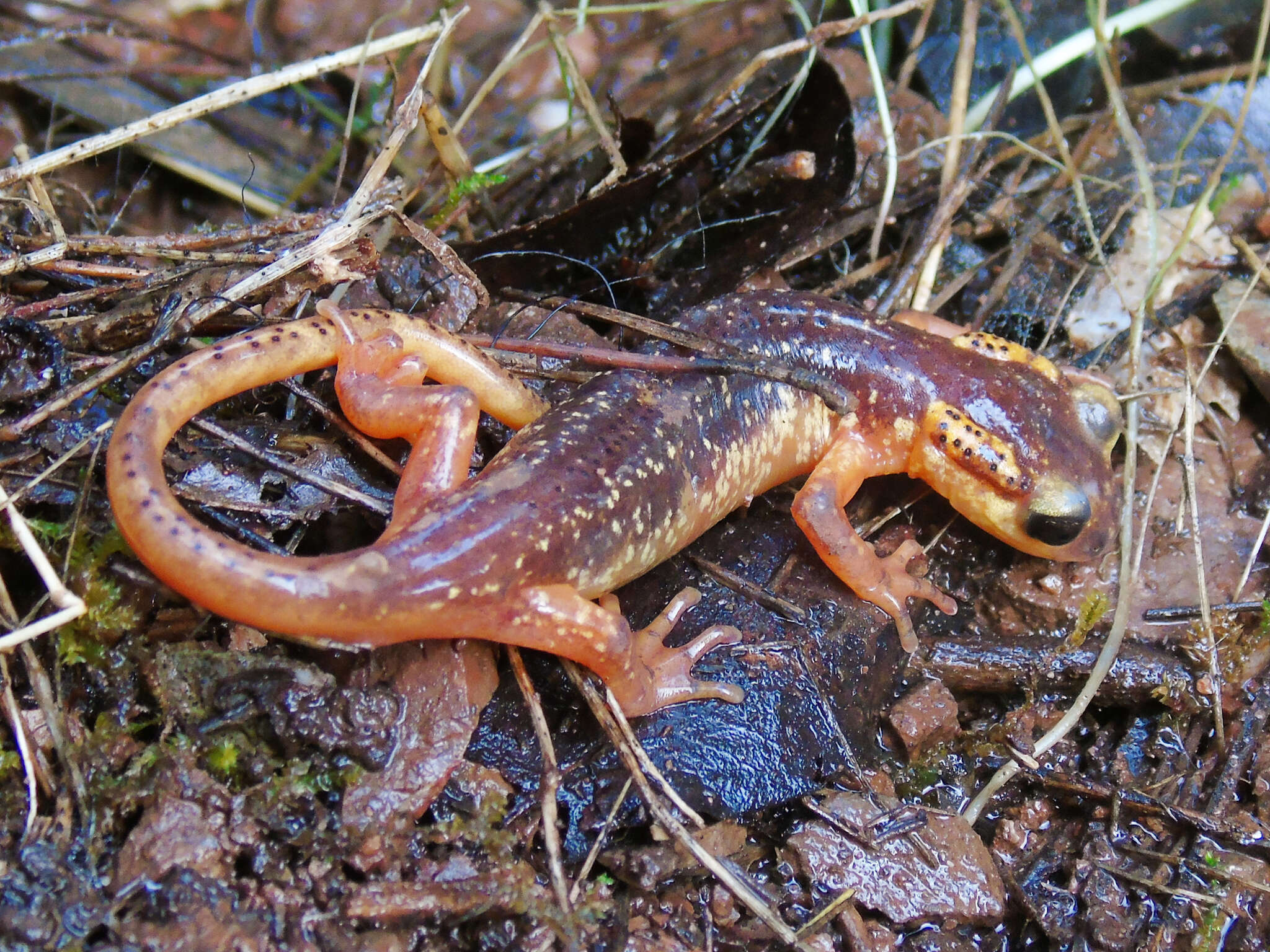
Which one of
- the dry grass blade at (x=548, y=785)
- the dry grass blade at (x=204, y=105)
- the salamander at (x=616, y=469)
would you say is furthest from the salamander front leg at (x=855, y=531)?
the dry grass blade at (x=204, y=105)

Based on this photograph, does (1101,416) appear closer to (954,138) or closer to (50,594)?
(954,138)

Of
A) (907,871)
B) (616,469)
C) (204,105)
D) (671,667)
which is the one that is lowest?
(907,871)

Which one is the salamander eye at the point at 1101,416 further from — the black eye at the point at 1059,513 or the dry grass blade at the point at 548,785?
the dry grass blade at the point at 548,785

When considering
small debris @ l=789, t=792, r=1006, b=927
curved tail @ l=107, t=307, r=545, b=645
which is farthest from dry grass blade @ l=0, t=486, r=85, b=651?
small debris @ l=789, t=792, r=1006, b=927

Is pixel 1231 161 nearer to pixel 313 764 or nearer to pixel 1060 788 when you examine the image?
pixel 1060 788

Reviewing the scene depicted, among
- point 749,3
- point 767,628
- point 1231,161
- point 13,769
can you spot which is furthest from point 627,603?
point 749,3

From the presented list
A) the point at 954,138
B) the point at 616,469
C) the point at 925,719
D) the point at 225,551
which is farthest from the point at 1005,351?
the point at 225,551
